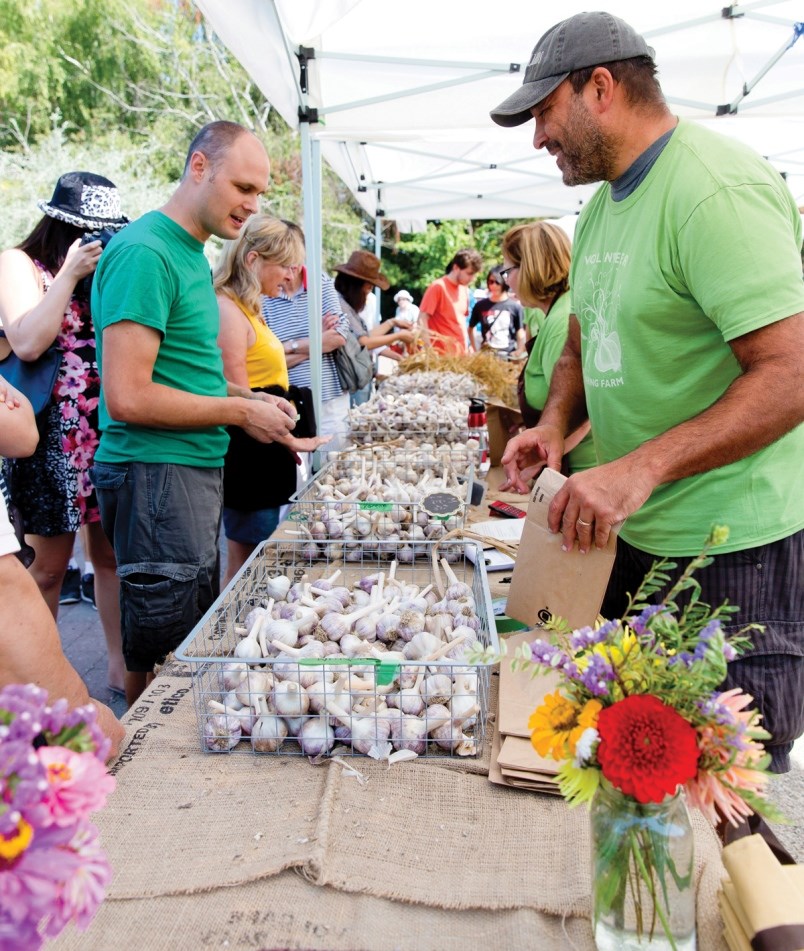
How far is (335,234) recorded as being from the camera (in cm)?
2005

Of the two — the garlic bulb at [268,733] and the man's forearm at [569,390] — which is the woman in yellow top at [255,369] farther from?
the garlic bulb at [268,733]

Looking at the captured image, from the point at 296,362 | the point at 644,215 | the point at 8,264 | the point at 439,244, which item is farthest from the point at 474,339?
the point at 439,244

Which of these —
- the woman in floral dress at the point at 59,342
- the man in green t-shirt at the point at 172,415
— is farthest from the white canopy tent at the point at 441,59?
the man in green t-shirt at the point at 172,415

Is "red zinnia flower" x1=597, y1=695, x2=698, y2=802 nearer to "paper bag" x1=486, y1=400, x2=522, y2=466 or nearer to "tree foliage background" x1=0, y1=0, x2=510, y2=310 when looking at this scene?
"paper bag" x1=486, y1=400, x2=522, y2=466

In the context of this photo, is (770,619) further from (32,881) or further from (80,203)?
(80,203)

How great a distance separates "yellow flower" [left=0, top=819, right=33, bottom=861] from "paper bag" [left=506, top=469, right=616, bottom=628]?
101 centimetres

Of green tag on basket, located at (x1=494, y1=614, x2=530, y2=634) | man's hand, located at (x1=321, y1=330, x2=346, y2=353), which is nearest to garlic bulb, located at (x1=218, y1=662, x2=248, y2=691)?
green tag on basket, located at (x1=494, y1=614, x2=530, y2=634)

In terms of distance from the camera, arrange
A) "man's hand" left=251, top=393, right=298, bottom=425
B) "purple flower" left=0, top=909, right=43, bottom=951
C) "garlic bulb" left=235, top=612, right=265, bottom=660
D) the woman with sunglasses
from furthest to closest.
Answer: the woman with sunglasses
"man's hand" left=251, top=393, right=298, bottom=425
"garlic bulb" left=235, top=612, right=265, bottom=660
"purple flower" left=0, top=909, right=43, bottom=951

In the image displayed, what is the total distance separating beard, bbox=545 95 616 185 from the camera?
1.43 m

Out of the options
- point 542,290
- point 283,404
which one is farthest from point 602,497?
point 542,290

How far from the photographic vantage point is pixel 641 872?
75 centimetres

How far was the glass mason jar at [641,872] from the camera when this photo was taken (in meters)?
0.74

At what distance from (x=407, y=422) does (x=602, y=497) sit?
6.90ft

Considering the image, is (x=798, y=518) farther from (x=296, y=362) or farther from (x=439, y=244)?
(x=439, y=244)
